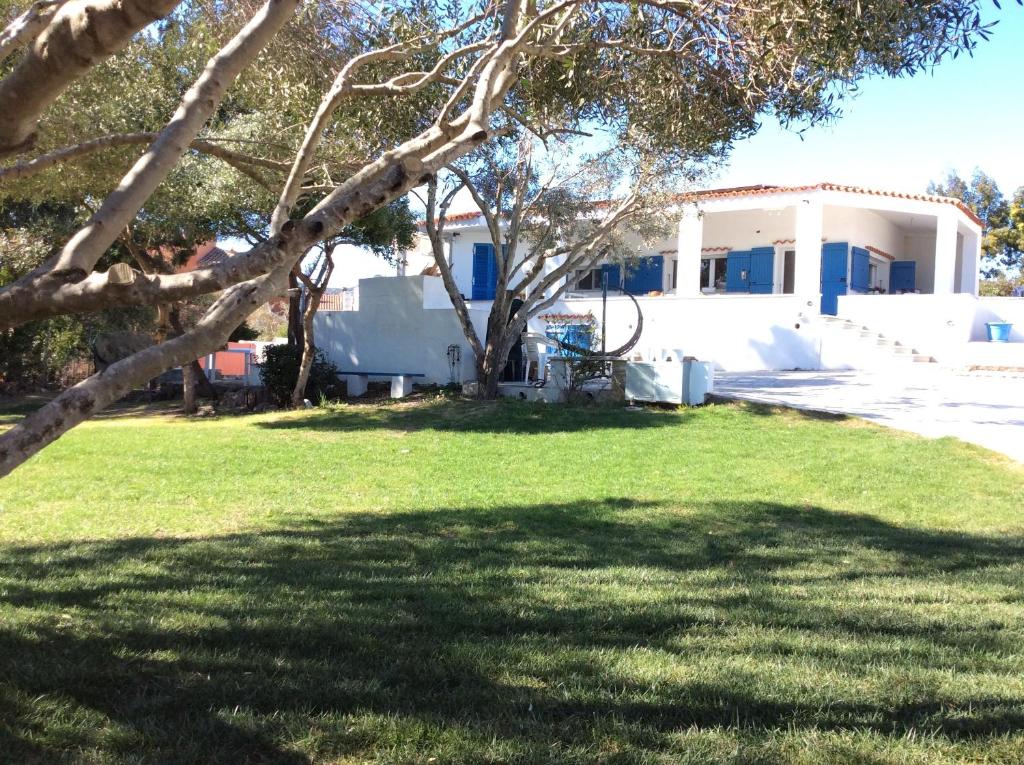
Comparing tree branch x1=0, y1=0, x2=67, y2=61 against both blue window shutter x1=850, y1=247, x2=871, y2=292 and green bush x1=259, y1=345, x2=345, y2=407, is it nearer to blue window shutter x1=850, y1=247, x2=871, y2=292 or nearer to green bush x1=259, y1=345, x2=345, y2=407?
green bush x1=259, y1=345, x2=345, y2=407

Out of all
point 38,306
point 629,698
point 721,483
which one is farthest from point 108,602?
point 721,483

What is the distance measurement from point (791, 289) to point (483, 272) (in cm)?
962

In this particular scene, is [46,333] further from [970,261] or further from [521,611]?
[970,261]

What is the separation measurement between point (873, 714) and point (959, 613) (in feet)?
6.66

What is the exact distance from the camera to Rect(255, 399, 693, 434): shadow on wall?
1491cm

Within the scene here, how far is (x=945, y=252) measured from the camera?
82.1 feet

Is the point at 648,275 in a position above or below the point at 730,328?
above

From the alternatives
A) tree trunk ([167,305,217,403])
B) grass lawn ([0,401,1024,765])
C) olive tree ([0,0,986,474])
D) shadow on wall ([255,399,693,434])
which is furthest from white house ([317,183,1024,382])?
olive tree ([0,0,986,474])

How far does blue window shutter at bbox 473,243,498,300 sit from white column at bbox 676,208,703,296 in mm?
6697

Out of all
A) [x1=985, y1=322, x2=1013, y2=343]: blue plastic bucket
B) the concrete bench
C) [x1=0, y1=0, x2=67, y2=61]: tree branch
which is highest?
[x1=0, y1=0, x2=67, y2=61]: tree branch

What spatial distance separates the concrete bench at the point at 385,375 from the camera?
20.1m

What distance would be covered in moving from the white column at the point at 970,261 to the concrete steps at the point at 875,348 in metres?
7.70

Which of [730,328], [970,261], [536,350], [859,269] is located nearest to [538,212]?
[536,350]

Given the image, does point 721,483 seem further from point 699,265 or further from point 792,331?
point 699,265
